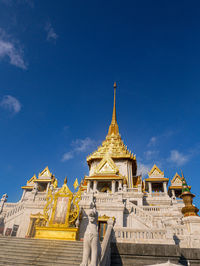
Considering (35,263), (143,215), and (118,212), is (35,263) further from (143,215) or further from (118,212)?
(143,215)

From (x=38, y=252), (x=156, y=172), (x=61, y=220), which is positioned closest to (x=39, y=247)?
(x=38, y=252)

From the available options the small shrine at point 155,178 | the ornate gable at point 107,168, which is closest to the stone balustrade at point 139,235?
the ornate gable at point 107,168

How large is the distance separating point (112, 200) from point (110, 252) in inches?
368

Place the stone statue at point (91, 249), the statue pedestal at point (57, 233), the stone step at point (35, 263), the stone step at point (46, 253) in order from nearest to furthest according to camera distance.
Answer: the stone statue at point (91, 249)
the stone step at point (35, 263)
the stone step at point (46, 253)
the statue pedestal at point (57, 233)

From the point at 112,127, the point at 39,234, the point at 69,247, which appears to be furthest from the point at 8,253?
the point at 112,127

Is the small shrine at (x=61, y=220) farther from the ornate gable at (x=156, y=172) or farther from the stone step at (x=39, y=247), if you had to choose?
the ornate gable at (x=156, y=172)

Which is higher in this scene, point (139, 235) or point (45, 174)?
point (45, 174)

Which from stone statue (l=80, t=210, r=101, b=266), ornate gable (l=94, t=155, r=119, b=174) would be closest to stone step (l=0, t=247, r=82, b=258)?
stone statue (l=80, t=210, r=101, b=266)

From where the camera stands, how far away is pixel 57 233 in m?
13.8

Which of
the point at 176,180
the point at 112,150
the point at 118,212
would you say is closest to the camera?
the point at 118,212

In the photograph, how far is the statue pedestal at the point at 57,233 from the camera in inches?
539

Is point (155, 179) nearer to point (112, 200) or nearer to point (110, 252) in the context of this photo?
point (112, 200)

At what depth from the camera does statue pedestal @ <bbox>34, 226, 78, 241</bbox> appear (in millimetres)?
13688

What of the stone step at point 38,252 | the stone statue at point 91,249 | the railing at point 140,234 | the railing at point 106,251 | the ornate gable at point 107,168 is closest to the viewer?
the stone statue at point 91,249
